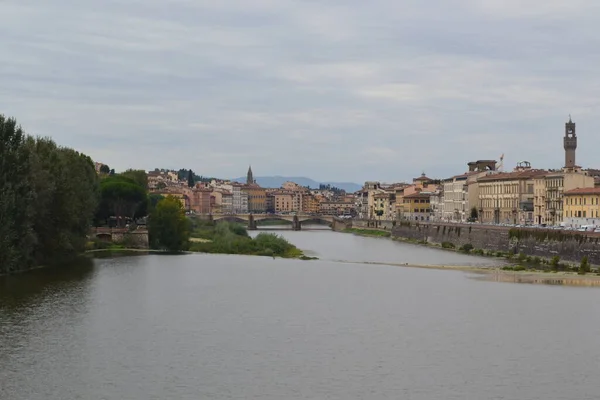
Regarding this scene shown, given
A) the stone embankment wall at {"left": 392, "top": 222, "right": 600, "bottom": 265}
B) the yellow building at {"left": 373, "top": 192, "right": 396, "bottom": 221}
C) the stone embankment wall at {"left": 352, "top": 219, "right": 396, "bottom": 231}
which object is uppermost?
the yellow building at {"left": 373, "top": 192, "right": 396, "bottom": 221}

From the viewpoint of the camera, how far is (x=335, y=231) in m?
130

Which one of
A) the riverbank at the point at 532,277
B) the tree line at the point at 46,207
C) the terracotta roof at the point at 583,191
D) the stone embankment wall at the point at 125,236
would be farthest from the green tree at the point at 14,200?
the terracotta roof at the point at 583,191

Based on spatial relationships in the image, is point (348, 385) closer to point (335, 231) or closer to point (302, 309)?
point (302, 309)

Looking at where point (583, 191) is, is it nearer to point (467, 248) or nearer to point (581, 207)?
point (581, 207)

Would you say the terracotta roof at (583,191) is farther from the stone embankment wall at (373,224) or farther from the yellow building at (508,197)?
the stone embankment wall at (373,224)

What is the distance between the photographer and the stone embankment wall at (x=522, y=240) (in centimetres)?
5416

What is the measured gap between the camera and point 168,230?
2702 inches

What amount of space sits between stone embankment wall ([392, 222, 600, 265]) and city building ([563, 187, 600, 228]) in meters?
4.42

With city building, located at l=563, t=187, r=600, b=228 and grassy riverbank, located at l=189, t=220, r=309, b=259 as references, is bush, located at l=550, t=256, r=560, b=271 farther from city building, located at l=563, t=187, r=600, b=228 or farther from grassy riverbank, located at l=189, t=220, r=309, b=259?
grassy riverbank, located at l=189, t=220, r=309, b=259

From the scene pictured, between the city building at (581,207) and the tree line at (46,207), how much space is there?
89.0ft

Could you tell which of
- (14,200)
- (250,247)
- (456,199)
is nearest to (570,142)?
(456,199)

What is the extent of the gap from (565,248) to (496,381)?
3507cm

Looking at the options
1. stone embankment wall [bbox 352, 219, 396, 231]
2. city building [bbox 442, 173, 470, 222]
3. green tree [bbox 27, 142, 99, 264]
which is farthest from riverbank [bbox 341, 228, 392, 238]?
green tree [bbox 27, 142, 99, 264]

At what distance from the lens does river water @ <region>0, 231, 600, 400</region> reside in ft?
73.8
